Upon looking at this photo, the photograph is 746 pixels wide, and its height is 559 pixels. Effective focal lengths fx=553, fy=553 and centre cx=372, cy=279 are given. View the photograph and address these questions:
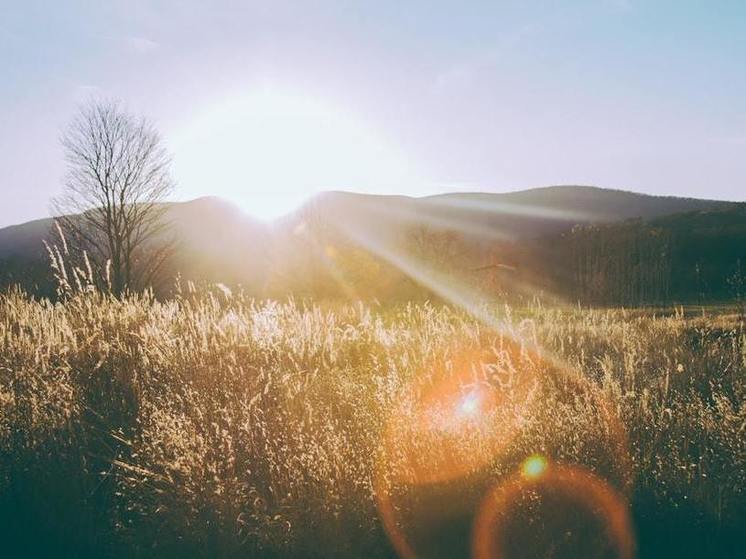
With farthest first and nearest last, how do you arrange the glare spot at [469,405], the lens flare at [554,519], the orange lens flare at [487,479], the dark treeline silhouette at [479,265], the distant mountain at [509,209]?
the distant mountain at [509,209] < the dark treeline silhouette at [479,265] < the glare spot at [469,405] < the orange lens flare at [487,479] < the lens flare at [554,519]

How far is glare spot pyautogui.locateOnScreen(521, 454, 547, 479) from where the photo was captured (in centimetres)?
365

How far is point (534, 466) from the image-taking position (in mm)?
3732

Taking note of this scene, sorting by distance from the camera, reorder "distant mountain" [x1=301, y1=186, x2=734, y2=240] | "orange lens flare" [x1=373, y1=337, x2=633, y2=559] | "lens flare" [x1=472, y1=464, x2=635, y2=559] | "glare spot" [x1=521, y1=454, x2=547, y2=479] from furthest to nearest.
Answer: "distant mountain" [x1=301, y1=186, x2=734, y2=240] → "glare spot" [x1=521, y1=454, x2=547, y2=479] → "orange lens flare" [x1=373, y1=337, x2=633, y2=559] → "lens flare" [x1=472, y1=464, x2=635, y2=559]

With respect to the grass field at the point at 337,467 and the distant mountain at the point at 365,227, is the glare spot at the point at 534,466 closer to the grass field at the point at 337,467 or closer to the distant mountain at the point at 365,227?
the grass field at the point at 337,467

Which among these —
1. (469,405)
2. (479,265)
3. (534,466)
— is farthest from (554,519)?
(479,265)

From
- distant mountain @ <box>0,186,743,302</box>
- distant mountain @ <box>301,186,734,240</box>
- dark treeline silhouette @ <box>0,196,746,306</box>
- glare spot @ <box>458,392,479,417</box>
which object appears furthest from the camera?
distant mountain @ <box>301,186,734,240</box>

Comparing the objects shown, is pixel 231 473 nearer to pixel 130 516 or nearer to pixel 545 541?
pixel 130 516

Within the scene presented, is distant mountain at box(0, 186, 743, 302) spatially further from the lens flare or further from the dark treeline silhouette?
the lens flare

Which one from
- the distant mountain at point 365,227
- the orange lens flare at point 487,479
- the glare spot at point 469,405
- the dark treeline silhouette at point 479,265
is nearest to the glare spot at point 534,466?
the orange lens flare at point 487,479

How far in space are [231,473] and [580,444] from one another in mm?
2378

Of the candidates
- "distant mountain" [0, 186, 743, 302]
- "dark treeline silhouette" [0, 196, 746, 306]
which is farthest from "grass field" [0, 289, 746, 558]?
"dark treeline silhouette" [0, 196, 746, 306]

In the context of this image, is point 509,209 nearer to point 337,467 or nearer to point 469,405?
point 469,405

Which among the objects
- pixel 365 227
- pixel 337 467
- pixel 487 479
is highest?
pixel 365 227

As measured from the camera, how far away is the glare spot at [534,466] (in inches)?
144
